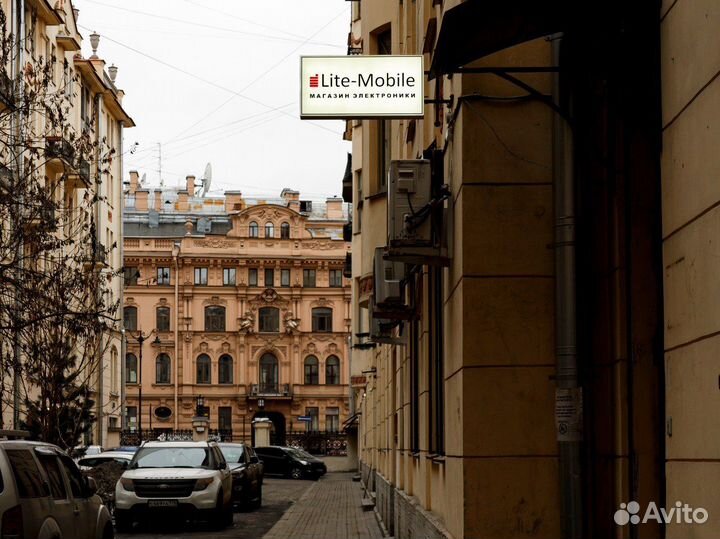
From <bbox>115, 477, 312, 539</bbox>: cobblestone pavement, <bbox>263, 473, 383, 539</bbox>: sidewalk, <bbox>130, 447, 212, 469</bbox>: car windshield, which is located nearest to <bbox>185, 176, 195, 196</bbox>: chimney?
<bbox>263, 473, 383, 539</bbox>: sidewalk

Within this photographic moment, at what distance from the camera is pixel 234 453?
3384cm

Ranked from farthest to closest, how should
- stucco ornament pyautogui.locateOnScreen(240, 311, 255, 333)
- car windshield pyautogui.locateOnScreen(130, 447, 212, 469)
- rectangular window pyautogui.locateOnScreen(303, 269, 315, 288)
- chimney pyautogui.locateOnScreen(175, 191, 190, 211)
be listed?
chimney pyautogui.locateOnScreen(175, 191, 190, 211) < rectangular window pyautogui.locateOnScreen(303, 269, 315, 288) < stucco ornament pyautogui.locateOnScreen(240, 311, 255, 333) < car windshield pyautogui.locateOnScreen(130, 447, 212, 469)

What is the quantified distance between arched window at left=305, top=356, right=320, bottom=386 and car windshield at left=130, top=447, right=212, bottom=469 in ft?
221

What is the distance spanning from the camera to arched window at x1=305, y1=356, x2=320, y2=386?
9369cm

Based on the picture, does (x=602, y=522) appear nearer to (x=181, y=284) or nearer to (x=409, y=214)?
(x=409, y=214)

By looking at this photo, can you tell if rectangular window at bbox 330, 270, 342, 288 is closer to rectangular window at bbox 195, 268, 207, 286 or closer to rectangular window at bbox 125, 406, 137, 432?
rectangular window at bbox 195, 268, 207, 286

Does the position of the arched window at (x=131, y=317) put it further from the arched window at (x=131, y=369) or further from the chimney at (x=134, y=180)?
the chimney at (x=134, y=180)

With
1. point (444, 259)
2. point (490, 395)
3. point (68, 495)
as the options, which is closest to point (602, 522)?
point (490, 395)

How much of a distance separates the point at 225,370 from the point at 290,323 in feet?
18.3

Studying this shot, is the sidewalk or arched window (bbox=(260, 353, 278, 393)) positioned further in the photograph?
arched window (bbox=(260, 353, 278, 393))

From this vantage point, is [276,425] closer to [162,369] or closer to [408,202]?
[162,369]

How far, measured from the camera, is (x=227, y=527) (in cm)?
2591

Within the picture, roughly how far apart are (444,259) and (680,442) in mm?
3904

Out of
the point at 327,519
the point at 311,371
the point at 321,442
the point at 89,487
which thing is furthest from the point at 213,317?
the point at 89,487
